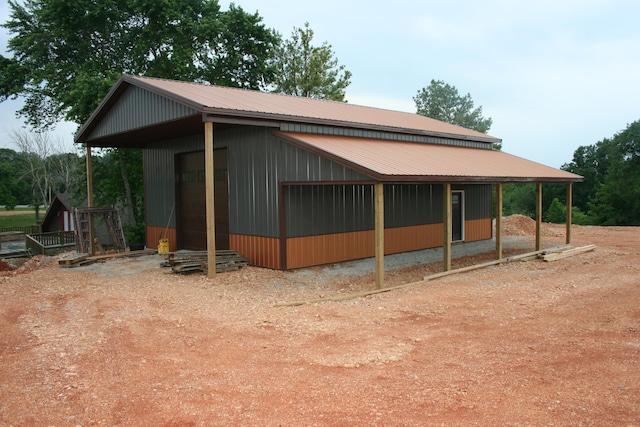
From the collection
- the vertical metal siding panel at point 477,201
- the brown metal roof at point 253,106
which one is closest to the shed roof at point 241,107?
the brown metal roof at point 253,106

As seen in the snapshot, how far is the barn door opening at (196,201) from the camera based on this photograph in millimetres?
13438

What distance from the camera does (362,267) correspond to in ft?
40.4

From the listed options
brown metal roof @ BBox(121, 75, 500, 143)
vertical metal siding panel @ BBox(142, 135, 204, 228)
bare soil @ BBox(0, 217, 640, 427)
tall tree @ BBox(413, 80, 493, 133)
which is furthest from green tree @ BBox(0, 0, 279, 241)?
tall tree @ BBox(413, 80, 493, 133)

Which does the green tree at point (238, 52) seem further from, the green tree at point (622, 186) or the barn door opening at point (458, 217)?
the green tree at point (622, 186)

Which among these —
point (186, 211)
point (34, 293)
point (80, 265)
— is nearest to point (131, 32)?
point (186, 211)

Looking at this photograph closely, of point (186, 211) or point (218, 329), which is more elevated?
point (186, 211)

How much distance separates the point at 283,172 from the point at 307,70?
24.5m

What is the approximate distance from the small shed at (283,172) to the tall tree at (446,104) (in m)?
38.7

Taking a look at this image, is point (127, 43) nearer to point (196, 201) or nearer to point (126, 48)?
point (126, 48)

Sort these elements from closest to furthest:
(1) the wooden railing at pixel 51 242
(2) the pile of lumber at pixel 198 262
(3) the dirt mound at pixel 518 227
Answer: (2) the pile of lumber at pixel 198 262 → (3) the dirt mound at pixel 518 227 → (1) the wooden railing at pixel 51 242

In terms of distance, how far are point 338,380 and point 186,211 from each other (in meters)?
11.6

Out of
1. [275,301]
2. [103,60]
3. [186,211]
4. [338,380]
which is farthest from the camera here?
[103,60]

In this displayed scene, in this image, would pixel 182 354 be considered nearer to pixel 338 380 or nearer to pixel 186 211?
pixel 338 380

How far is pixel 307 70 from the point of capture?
34.2 m
